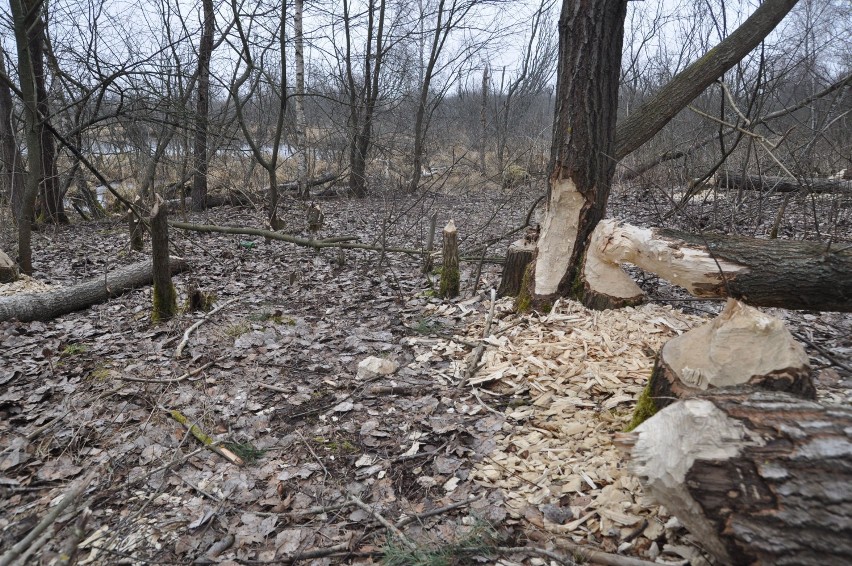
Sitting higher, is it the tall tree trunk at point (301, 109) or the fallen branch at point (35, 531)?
the tall tree trunk at point (301, 109)

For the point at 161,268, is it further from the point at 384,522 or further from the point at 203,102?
the point at 203,102

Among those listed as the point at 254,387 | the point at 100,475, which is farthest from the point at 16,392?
the point at 254,387

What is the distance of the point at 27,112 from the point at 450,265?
16.5 feet

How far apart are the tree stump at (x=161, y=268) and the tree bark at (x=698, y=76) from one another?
4.13m

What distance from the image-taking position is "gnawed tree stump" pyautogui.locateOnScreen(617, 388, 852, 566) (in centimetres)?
147

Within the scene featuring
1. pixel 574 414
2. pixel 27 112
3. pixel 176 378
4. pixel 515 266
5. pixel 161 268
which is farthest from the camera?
pixel 27 112

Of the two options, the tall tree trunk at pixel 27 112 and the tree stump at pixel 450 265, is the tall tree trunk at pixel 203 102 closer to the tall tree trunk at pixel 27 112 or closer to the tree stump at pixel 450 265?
the tall tree trunk at pixel 27 112

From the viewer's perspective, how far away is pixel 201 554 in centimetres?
231

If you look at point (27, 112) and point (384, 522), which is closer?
point (384, 522)

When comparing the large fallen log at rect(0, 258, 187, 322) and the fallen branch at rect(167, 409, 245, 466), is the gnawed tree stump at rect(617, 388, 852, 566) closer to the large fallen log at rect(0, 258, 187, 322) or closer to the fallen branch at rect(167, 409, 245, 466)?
the fallen branch at rect(167, 409, 245, 466)

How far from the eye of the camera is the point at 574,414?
2.94 m

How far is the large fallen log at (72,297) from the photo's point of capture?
4980 mm

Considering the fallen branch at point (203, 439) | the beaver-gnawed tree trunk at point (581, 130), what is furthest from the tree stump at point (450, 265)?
the fallen branch at point (203, 439)

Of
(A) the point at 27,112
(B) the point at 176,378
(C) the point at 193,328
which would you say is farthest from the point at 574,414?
(A) the point at 27,112
